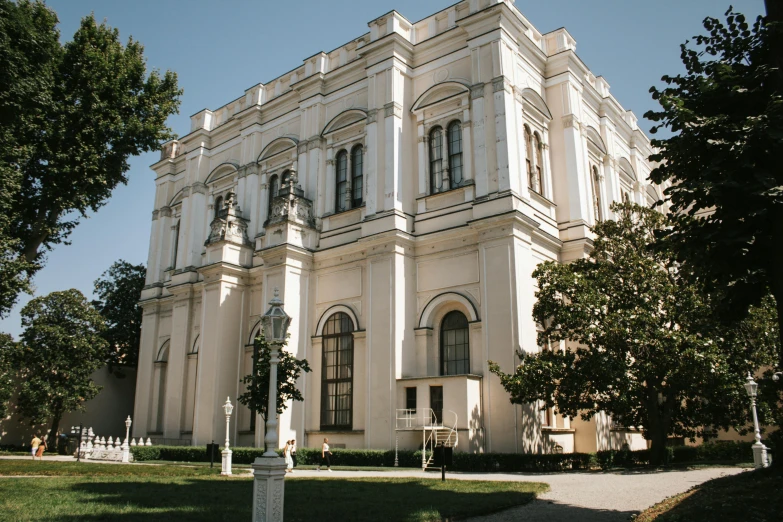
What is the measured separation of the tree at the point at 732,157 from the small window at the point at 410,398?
578 inches

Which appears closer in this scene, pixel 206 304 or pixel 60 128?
pixel 60 128

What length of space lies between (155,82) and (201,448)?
15.3m

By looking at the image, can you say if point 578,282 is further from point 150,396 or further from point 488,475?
point 150,396

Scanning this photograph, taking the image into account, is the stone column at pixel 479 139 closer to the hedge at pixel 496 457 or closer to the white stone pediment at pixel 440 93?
the white stone pediment at pixel 440 93

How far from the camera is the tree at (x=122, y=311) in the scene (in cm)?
4400

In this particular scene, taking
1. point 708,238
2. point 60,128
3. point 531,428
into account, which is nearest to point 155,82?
point 60,128

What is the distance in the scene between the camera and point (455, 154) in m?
27.3

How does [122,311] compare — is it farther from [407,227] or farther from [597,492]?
[597,492]

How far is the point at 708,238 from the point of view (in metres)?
10.3

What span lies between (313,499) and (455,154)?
17.4 meters

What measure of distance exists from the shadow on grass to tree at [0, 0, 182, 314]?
30.6 feet

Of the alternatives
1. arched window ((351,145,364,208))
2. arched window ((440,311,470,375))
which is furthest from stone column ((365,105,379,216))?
arched window ((440,311,470,375))

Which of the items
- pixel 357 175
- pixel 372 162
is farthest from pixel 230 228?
pixel 372 162

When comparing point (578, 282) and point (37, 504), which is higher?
point (578, 282)
